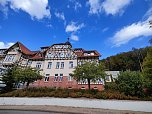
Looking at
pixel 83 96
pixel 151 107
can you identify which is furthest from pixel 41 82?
pixel 151 107

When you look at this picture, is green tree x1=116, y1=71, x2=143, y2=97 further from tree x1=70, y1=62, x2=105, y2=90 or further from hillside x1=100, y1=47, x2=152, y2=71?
hillside x1=100, y1=47, x2=152, y2=71

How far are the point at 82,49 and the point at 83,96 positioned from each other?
20075 mm

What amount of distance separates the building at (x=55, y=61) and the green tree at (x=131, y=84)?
9.60 meters

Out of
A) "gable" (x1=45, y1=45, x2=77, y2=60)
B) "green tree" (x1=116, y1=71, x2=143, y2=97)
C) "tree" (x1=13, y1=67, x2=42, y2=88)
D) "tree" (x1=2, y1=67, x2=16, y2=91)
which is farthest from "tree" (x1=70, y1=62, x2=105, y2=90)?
"tree" (x1=2, y1=67, x2=16, y2=91)

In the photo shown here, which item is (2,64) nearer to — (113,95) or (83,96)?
(83,96)

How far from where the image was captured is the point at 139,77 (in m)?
25.4

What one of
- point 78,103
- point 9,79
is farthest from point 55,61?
point 78,103

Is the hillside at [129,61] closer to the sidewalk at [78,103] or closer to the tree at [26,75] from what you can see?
the tree at [26,75]

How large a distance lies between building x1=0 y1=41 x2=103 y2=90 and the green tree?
378 inches

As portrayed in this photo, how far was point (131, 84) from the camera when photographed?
81.8 feet

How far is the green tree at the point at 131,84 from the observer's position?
81.0 ft

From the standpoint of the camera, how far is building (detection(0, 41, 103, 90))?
120 ft

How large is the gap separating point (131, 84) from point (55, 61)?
19.8 metres

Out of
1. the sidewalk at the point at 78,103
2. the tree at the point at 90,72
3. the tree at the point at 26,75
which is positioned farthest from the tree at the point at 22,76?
the tree at the point at 90,72
